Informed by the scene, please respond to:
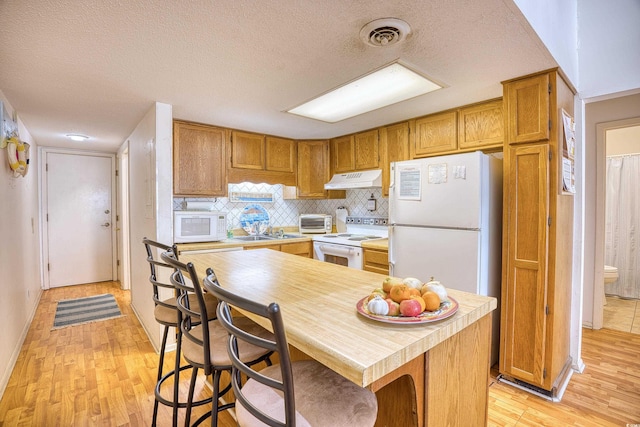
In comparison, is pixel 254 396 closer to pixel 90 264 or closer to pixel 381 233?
pixel 381 233

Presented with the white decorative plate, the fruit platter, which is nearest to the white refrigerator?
the fruit platter

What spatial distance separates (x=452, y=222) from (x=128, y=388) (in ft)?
8.41

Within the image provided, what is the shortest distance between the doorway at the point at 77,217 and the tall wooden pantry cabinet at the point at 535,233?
215 inches

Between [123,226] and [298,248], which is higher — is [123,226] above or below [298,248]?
above

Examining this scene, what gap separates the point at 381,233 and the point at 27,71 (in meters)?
3.37

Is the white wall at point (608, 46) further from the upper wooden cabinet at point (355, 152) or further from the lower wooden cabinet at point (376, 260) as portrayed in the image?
the lower wooden cabinet at point (376, 260)

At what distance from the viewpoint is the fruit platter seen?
3.11 ft

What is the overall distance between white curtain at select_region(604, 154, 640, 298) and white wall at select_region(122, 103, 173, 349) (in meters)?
5.17

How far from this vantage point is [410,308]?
96 centimetres

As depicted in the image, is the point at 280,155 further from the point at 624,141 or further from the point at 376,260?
the point at 624,141

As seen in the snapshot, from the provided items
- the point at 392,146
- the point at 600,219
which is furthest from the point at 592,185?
the point at 392,146

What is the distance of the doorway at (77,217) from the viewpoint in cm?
460

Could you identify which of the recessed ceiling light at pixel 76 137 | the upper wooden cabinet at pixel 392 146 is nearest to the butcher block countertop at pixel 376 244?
the upper wooden cabinet at pixel 392 146

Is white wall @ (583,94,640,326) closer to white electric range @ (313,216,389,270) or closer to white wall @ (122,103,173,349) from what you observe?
white electric range @ (313,216,389,270)
